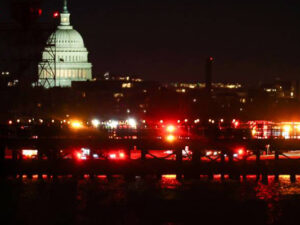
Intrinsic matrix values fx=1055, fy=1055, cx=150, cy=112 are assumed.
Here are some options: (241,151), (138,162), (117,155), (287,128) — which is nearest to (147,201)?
(138,162)

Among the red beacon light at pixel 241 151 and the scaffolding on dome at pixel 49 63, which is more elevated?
the scaffolding on dome at pixel 49 63

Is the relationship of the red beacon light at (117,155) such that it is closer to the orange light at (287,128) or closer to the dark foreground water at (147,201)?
the dark foreground water at (147,201)

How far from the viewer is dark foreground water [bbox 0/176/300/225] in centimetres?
5534

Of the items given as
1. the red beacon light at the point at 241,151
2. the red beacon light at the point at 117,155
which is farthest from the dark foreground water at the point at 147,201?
the red beacon light at the point at 117,155

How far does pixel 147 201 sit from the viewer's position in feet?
199

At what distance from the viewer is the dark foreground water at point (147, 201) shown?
55344mm

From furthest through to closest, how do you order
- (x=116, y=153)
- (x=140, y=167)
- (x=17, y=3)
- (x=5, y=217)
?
(x=17, y=3)
(x=116, y=153)
(x=140, y=167)
(x=5, y=217)

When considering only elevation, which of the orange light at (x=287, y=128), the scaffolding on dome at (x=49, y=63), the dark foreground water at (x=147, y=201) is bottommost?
the dark foreground water at (x=147, y=201)

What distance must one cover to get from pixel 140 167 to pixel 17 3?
23.1m

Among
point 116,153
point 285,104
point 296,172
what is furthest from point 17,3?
point 285,104

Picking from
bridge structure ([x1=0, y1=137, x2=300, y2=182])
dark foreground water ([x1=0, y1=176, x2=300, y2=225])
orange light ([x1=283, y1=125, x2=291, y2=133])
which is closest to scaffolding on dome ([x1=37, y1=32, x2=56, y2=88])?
bridge structure ([x1=0, y1=137, x2=300, y2=182])

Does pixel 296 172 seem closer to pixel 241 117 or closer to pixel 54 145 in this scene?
pixel 54 145

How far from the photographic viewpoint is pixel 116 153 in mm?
75688

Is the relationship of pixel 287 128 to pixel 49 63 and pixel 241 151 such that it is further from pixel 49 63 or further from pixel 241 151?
pixel 49 63
